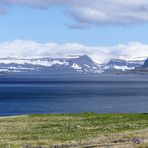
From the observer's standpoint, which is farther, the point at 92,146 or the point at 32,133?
the point at 32,133

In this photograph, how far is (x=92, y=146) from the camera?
43.2m

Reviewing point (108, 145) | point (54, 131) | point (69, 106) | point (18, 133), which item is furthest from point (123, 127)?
point (69, 106)

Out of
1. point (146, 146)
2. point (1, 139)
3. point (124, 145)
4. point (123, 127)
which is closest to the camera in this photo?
point (146, 146)

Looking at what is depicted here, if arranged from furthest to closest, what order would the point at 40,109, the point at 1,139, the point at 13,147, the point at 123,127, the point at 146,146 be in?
the point at 40,109 < the point at 123,127 < the point at 1,139 < the point at 13,147 < the point at 146,146

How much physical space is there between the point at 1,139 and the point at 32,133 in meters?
7.38

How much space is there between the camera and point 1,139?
54.8 m

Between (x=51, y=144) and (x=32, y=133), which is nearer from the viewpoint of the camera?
(x=51, y=144)

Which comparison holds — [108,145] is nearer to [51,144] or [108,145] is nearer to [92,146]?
[92,146]

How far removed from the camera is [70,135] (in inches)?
2245

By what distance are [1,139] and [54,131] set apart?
1030 centimetres

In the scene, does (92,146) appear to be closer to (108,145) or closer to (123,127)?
(108,145)

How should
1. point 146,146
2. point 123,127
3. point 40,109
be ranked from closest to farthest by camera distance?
point 146,146
point 123,127
point 40,109

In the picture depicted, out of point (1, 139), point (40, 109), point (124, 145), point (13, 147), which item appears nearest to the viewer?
point (124, 145)

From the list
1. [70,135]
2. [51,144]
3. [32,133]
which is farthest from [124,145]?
[32,133]
